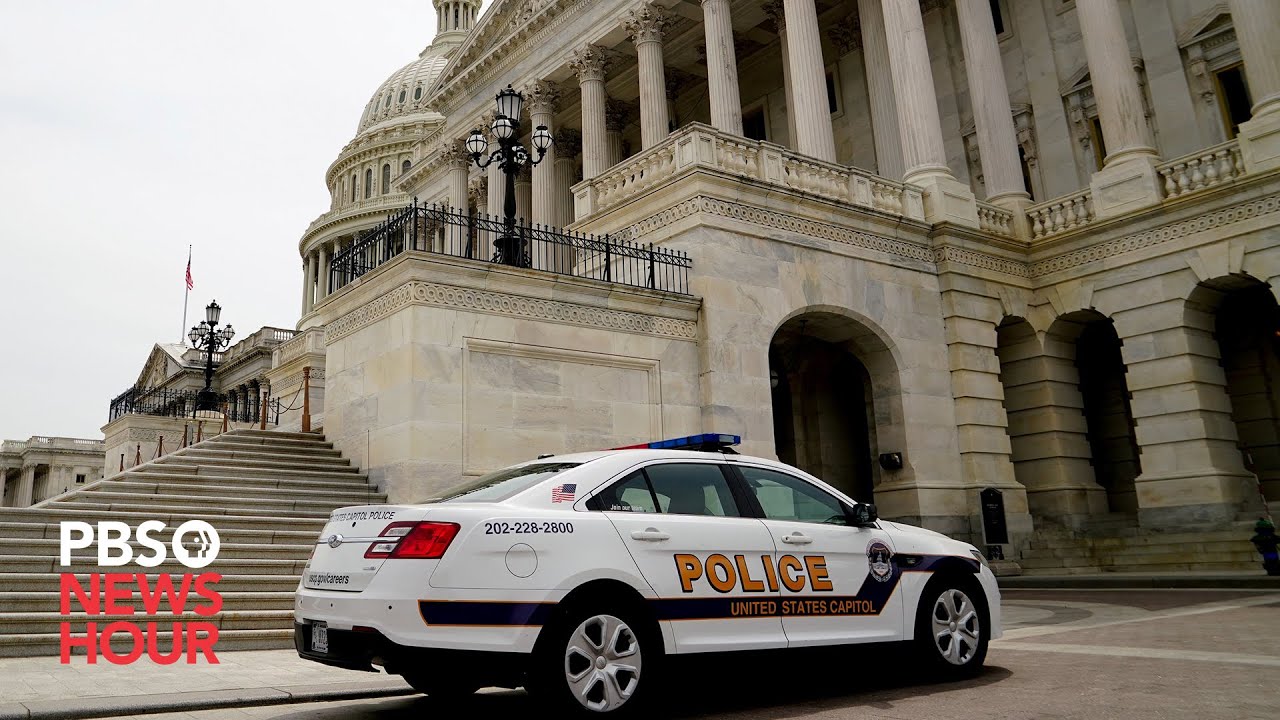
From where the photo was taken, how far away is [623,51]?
33.9 m

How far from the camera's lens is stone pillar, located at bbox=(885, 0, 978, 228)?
2227 cm

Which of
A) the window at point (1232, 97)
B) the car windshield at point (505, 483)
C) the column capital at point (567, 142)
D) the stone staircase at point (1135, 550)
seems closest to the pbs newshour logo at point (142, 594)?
the car windshield at point (505, 483)

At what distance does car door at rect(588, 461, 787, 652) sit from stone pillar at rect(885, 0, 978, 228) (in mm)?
16814

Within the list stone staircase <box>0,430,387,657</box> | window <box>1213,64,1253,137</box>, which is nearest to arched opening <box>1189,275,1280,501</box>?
window <box>1213,64,1253,137</box>

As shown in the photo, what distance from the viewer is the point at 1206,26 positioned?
25547mm

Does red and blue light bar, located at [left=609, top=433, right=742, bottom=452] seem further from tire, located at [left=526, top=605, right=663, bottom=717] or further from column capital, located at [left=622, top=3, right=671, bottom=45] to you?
column capital, located at [left=622, top=3, right=671, bottom=45]

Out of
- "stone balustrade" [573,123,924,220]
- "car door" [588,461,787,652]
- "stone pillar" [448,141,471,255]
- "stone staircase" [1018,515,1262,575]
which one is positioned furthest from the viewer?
"stone pillar" [448,141,471,255]

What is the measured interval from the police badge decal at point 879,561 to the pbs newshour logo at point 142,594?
6.07 metres

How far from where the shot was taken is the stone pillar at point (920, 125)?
22.3 m

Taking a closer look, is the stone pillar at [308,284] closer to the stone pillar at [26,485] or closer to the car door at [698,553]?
the stone pillar at [26,485]

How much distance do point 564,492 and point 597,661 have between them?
108 cm

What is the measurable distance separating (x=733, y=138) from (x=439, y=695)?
47.0 ft

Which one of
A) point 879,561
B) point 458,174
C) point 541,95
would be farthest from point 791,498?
point 458,174

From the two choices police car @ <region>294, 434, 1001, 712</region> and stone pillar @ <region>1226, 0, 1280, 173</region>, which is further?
stone pillar @ <region>1226, 0, 1280, 173</region>
